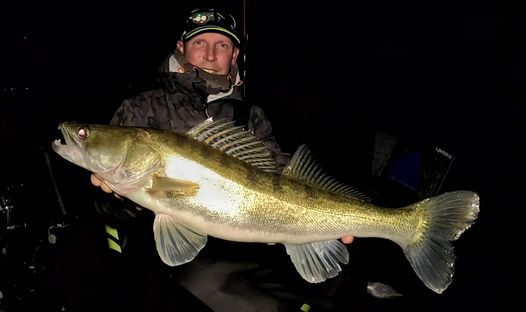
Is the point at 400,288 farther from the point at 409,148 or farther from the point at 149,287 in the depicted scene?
the point at 149,287

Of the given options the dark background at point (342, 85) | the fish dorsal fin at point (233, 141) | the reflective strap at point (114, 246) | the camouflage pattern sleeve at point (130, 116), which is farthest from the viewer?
the dark background at point (342, 85)

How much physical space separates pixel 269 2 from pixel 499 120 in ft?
11.6

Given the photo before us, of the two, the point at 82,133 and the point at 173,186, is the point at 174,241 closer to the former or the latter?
the point at 173,186

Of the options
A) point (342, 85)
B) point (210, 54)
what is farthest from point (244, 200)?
point (342, 85)

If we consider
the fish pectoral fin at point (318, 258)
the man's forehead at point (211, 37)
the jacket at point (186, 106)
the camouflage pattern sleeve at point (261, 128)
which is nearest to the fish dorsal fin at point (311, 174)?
the fish pectoral fin at point (318, 258)

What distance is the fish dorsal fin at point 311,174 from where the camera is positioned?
1.60 meters

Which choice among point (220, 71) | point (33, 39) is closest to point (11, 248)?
point (220, 71)

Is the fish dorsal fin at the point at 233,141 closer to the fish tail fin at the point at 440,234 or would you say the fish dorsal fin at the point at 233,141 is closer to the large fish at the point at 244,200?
the large fish at the point at 244,200

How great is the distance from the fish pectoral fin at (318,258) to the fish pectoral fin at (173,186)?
45 centimetres

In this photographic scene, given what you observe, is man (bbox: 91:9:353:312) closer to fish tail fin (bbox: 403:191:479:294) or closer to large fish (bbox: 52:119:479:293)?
large fish (bbox: 52:119:479:293)

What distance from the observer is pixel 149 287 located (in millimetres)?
1770

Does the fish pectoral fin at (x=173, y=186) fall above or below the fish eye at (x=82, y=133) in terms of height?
below

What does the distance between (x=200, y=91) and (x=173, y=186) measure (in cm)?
103

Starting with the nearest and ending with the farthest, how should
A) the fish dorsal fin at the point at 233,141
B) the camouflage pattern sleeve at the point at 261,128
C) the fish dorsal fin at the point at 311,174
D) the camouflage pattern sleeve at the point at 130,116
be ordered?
the fish dorsal fin at the point at 233,141, the fish dorsal fin at the point at 311,174, the camouflage pattern sleeve at the point at 130,116, the camouflage pattern sleeve at the point at 261,128
